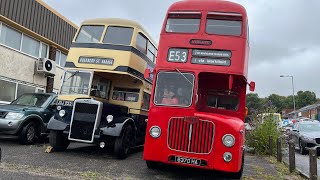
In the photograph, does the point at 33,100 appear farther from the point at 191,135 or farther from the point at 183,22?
A: the point at 191,135

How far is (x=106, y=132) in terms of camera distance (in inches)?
383

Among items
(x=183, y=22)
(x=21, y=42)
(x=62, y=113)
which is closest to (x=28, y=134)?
(x=62, y=113)

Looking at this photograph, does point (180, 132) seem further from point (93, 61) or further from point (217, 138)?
point (93, 61)

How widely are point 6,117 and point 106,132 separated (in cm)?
378

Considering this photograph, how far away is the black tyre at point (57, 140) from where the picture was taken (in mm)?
10289

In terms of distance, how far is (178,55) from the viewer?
8484 millimetres

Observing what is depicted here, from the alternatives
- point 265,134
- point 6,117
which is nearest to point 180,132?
Answer: point 6,117

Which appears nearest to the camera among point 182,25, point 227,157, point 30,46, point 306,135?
point 227,157

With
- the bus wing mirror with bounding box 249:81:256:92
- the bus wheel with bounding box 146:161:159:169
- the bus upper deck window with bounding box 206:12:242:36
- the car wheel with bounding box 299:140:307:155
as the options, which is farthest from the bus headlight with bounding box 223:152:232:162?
the car wheel with bounding box 299:140:307:155

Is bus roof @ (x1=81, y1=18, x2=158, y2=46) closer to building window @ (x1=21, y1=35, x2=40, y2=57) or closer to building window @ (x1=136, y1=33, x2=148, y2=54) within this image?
building window @ (x1=136, y1=33, x2=148, y2=54)

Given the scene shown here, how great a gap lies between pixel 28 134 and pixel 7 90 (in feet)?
21.9

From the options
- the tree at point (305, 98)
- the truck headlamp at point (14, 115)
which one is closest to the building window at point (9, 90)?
the truck headlamp at point (14, 115)

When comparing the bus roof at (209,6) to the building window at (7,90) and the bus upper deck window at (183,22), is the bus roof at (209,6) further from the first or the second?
the building window at (7,90)

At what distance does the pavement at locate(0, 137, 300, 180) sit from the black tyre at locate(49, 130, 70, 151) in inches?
9.6
